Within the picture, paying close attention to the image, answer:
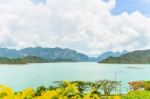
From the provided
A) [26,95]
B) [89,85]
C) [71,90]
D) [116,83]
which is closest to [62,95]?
[71,90]

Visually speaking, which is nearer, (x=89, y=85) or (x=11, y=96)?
(x=11, y=96)

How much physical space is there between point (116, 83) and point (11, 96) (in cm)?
3664

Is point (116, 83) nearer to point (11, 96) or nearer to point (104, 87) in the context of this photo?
point (104, 87)

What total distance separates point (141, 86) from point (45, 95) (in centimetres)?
3601

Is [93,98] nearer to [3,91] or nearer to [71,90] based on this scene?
[71,90]

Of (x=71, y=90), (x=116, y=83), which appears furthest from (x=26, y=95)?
(x=116, y=83)

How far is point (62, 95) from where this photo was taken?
14.0 ft

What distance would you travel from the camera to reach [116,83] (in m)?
40.2

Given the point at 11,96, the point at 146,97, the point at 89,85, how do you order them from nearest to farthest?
the point at 11,96 → the point at 146,97 → the point at 89,85

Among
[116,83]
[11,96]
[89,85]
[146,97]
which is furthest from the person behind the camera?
[116,83]

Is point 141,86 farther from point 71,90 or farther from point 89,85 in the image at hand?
point 71,90

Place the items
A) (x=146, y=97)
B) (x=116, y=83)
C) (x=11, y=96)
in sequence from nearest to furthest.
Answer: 1. (x=11, y=96)
2. (x=146, y=97)
3. (x=116, y=83)

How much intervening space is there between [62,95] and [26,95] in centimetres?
41

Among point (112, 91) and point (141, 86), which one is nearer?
point (141, 86)
